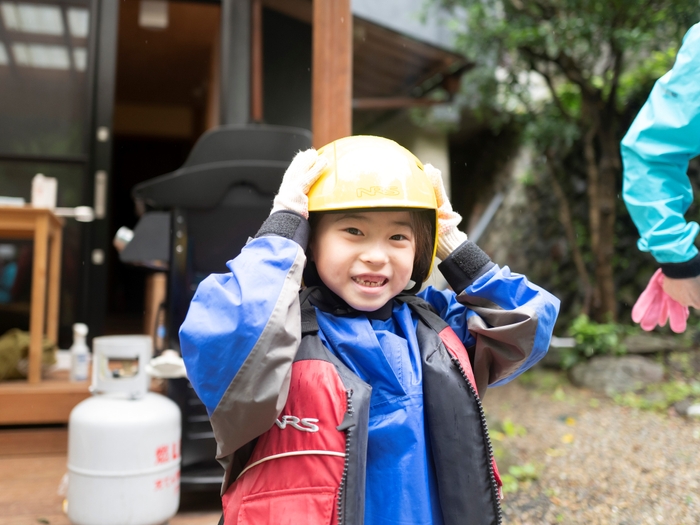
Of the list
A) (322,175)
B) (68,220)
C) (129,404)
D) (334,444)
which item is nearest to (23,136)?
(68,220)

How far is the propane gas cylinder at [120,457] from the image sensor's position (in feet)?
6.88

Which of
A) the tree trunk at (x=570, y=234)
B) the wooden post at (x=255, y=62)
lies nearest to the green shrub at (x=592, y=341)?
the tree trunk at (x=570, y=234)

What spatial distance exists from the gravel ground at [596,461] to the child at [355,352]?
1.52 metres

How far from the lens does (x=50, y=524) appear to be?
2.24 metres

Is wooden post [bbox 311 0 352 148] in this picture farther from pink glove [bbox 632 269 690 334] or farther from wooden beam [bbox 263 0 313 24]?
wooden beam [bbox 263 0 313 24]

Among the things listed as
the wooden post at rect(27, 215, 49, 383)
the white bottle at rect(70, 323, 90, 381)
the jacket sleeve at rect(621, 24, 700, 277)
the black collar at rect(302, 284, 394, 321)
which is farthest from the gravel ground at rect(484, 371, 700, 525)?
the wooden post at rect(27, 215, 49, 383)

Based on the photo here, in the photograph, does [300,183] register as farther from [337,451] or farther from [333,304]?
[337,451]

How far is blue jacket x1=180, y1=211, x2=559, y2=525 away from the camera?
3.66 feet

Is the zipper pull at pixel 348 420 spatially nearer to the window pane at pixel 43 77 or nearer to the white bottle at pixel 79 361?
the white bottle at pixel 79 361

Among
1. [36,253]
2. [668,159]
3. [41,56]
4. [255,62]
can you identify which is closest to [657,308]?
[668,159]

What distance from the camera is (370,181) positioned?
127 cm

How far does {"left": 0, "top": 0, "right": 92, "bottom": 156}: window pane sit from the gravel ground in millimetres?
3802

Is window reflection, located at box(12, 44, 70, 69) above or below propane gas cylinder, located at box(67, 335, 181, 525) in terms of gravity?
above

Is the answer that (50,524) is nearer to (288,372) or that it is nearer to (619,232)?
(288,372)
